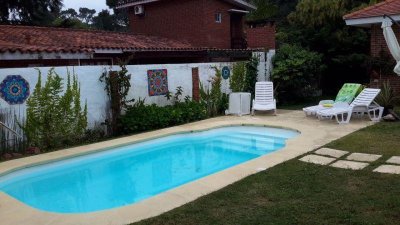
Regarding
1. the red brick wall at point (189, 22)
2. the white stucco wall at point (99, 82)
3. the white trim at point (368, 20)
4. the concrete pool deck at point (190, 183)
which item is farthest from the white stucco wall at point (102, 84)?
the red brick wall at point (189, 22)

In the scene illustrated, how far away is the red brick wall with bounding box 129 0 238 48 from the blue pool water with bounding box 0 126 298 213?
34.7ft

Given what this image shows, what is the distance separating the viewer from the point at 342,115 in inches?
464

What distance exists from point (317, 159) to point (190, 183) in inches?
109

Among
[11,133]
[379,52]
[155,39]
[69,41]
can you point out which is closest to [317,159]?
A: [11,133]

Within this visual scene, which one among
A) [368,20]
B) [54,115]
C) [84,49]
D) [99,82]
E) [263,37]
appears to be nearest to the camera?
[54,115]

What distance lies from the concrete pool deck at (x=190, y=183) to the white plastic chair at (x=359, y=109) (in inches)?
11.6

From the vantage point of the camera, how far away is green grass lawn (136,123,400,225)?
15.9 feet

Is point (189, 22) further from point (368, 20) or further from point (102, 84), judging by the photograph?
point (102, 84)

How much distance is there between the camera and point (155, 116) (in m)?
12.2

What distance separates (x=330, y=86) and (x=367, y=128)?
10.1 metres

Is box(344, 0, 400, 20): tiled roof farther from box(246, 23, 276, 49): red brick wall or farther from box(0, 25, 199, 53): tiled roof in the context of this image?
box(0, 25, 199, 53): tiled roof

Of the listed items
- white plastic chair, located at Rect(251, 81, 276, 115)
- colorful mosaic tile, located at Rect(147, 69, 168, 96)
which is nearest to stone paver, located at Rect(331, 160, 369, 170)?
white plastic chair, located at Rect(251, 81, 276, 115)

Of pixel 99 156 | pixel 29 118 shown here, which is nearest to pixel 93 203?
pixel 99 156

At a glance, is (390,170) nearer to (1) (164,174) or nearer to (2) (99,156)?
(1) (164,174)
